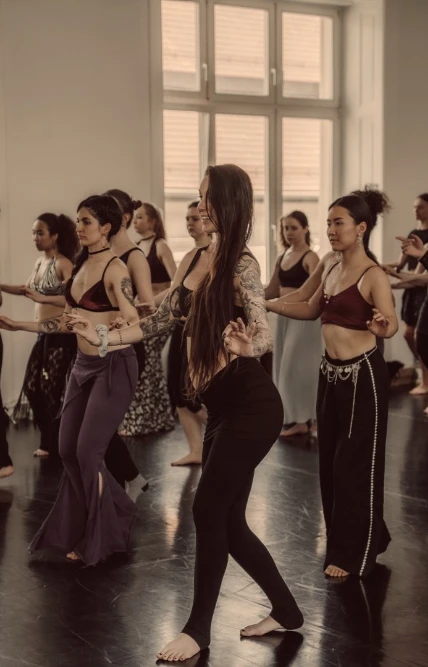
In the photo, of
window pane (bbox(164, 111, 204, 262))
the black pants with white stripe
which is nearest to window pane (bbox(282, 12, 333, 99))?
window pane (bbox(164, 111, 204, 262))

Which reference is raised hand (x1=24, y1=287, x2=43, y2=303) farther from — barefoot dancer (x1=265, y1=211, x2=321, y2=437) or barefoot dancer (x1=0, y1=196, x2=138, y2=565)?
barefoot dancer (x1=265, y1=211, x2=321, y2=437)

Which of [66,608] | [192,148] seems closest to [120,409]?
[66,608]

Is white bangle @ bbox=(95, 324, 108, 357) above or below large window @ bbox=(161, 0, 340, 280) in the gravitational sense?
below

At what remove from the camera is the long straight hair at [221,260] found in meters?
2.89

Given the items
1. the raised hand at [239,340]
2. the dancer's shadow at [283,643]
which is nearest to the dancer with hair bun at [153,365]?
the dancer's shadow at [283,643]

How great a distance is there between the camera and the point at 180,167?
860cm

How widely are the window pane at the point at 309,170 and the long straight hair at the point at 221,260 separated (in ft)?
20.6

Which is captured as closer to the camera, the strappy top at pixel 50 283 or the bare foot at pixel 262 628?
the bare foot at pixel 262 628

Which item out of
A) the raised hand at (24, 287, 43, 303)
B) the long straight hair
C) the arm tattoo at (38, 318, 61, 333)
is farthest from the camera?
the raised hand at (24, 287, 43, 303)

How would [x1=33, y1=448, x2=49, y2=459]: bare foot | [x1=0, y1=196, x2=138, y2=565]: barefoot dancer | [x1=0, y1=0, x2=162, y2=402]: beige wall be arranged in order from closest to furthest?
[x1=0, y1=196, x2=138, y2=565]: barefoot dancer → [x1=33, y1=448, x2=49, y2=459]: bare foot → [x1=0, y1=0, x2=162, y2=402]: beige wall

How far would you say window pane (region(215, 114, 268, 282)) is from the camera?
884cm

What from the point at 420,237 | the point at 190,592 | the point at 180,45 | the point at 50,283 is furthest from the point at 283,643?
the point at 180,45

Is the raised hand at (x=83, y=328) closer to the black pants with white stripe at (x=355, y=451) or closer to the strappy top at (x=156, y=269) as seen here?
the black pants with white stripe at (x=355, y=451)

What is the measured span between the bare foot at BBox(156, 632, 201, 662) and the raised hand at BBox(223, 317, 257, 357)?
949 millimetres
